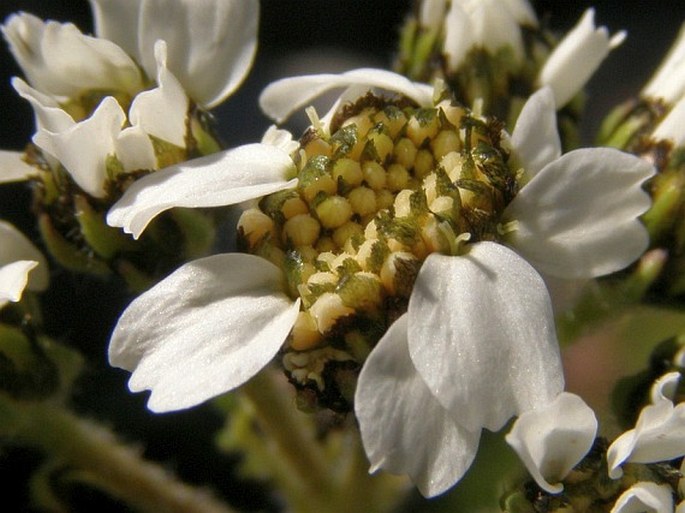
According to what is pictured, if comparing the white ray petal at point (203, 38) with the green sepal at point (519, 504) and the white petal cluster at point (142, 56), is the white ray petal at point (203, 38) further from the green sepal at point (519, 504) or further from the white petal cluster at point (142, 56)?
the green sepal at point (519, 504)

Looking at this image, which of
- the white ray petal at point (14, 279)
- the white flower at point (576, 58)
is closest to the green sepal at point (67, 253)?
the white ray petal at point (14, 279)

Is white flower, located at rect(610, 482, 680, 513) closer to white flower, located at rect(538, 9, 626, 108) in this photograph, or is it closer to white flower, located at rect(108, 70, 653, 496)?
white flower, located at rect(108, 70, 653, 496)

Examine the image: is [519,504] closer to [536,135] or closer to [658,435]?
[658,435]

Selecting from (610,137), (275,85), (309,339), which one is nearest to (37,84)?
(275,85)

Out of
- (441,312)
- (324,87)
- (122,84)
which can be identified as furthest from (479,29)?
(441,312)

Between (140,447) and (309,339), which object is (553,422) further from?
(140,447)

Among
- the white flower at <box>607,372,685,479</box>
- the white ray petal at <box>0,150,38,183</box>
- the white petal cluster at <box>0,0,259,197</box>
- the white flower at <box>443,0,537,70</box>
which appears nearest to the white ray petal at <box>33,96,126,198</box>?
the white petal cluster at <box>0,0,259,197</box>
